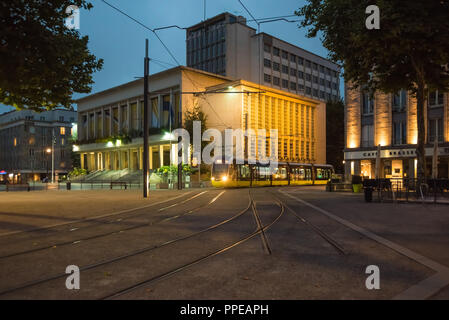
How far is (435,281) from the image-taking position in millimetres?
4758

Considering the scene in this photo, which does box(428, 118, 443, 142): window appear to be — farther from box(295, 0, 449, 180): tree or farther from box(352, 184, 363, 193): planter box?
box(295, 0, 449, 180): tree

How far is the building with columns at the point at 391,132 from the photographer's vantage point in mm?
34250

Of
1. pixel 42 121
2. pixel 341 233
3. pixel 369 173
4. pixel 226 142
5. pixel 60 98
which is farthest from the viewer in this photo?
pixel 42 121

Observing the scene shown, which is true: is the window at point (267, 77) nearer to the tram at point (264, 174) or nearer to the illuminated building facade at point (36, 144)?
the tram at point (264, 174)

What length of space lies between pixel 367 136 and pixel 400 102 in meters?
4.50

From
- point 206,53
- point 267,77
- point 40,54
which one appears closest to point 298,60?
point 267,77

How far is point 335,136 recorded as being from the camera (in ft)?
209

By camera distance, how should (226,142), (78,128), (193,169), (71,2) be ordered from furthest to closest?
(78,128) → (226,142) → (193,169) → (71,2)

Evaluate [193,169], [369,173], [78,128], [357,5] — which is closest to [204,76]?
[193,169]

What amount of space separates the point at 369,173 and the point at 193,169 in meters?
18.9

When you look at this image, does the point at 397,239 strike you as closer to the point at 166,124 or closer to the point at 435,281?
the point at 435,281

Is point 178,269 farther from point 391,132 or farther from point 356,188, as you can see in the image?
point 391,132

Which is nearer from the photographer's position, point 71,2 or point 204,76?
point 71,2

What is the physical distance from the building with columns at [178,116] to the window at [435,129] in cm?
1930
